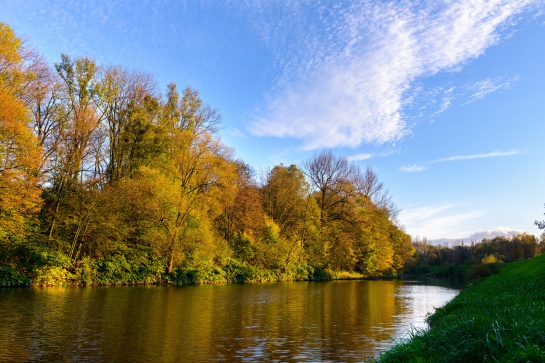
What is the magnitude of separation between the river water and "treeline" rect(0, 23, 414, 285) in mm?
8792

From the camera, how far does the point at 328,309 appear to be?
70.1 feet

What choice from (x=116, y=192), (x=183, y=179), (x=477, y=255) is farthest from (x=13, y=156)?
(x=477, y=255)

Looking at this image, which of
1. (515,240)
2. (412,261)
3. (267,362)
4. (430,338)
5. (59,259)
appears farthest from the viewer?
(515,240)

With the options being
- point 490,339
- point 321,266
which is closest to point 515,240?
point 321,266

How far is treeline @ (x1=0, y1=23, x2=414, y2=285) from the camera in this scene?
28.5 meters

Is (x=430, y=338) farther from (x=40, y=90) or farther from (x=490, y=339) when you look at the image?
(x=40, y=90)

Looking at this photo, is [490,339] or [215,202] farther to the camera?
[215,202]

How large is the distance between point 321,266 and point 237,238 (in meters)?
16.7

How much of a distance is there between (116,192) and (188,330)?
82.7ft

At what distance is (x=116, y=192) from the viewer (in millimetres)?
36094

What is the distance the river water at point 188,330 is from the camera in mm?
10336

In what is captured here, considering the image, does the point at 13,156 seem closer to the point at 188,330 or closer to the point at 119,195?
the point at 119,195

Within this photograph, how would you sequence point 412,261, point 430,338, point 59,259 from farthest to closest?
point 412,261 → point 59,259 → point 430,338

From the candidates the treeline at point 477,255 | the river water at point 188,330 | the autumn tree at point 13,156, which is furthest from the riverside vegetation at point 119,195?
the treeline at point 477,255
